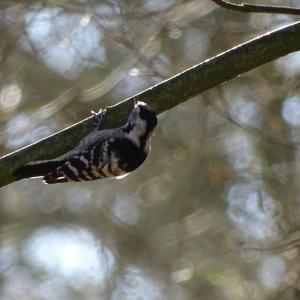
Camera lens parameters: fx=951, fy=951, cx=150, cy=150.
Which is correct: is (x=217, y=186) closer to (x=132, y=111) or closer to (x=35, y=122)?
(x=35, y=122)

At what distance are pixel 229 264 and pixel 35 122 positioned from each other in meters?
2.61

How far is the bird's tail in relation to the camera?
177 inches

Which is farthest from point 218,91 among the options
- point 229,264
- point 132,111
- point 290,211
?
point 132,111

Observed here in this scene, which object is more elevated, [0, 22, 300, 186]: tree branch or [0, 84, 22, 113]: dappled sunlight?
[0, 22, 300, 186]: tree branch

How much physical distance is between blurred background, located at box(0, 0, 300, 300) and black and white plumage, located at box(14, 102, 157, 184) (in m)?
2.36

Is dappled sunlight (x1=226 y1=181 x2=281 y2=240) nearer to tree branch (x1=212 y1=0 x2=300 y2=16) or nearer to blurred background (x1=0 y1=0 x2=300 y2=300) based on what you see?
blurred background (x1=0 y1=0 x2=300 y2=300)

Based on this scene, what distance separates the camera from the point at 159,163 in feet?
32.5

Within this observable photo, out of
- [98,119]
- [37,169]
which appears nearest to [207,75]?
[98,119]

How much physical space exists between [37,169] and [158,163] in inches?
208

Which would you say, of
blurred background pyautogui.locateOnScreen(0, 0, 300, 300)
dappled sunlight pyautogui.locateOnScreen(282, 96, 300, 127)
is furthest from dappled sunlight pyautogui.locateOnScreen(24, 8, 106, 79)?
dappled sunlight pyautogui.locateOnScreen(282, 96, 300, 127)

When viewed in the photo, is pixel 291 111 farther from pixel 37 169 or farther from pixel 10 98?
pixel 37 169

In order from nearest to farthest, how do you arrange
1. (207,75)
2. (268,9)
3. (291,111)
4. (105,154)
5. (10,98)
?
(207,75) → (268,9) → (105,154) → (291,111) → (10,98)

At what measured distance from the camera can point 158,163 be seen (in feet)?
32.6

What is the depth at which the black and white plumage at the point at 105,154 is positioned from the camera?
4727 mm
